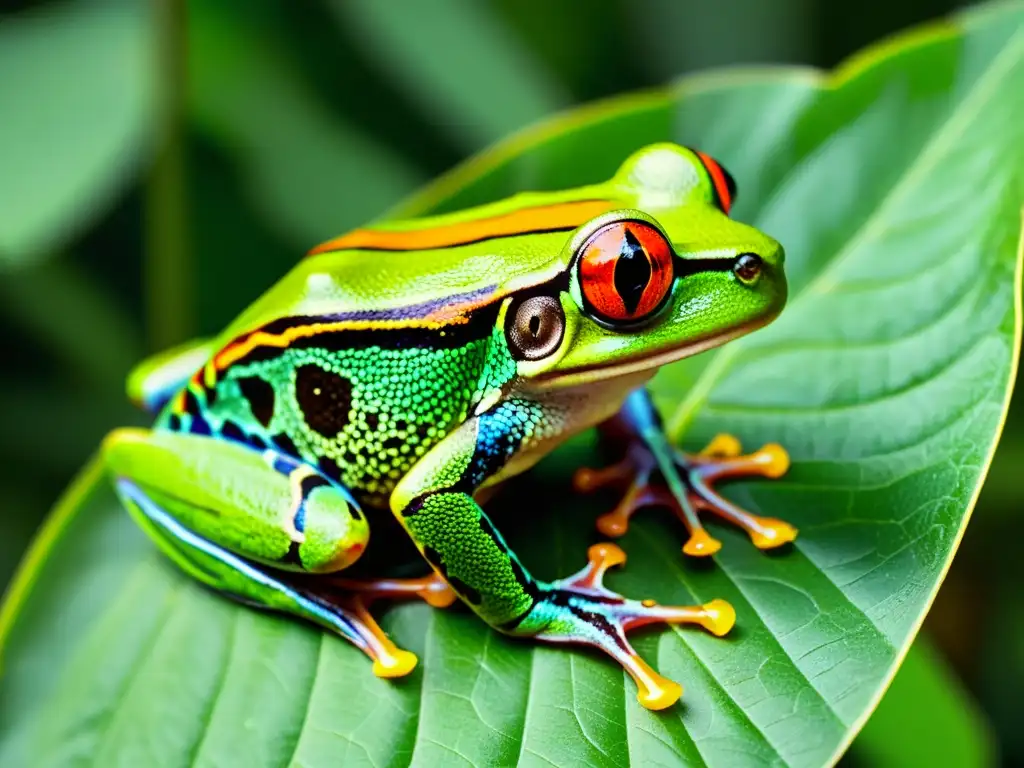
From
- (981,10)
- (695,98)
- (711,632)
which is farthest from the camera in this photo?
(695,98)

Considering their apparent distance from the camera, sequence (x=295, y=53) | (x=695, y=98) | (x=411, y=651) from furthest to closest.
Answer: (x=295, y=53)
(x=695, y=98)
(x=411, y=651)

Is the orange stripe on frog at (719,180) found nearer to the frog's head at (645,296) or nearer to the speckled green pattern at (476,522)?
the frog's head at (645,296)

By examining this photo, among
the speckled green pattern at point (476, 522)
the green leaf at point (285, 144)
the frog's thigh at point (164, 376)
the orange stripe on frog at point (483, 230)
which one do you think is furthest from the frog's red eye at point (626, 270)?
the green leaf at point (285, 144)

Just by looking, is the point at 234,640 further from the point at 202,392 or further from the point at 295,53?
the point at 295,53

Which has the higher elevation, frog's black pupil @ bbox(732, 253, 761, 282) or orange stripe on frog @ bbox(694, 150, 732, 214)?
orange stripe on frog @ bbox(694, 150, 732, 214)

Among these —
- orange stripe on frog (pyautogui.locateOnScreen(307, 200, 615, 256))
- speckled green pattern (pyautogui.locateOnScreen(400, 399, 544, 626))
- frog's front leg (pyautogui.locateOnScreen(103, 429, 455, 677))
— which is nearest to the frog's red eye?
orange stripe on frog (pyautogui.locateOnScreen(307, 200, 615, 256))

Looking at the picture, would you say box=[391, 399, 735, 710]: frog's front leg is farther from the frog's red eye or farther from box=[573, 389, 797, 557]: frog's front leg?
the frog's red eye

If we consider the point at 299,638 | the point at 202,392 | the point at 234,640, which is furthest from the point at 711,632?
the point at 202,392
